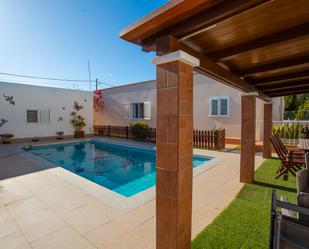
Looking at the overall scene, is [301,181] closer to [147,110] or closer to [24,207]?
[24,207]

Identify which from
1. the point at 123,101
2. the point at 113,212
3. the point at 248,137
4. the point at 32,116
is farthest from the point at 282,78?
the point at 32,116

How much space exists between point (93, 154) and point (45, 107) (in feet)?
23.8

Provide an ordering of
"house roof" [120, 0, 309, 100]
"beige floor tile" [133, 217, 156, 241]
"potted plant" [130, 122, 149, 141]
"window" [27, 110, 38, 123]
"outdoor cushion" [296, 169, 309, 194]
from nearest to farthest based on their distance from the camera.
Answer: "house roof" [120, 0, 309, 100], "outdoor cushion" [296, 169, 309, 194], "beige floor tile" [133, 217, 156, 241], "potted plant" [130, 122, 149, 141], "window" [27, 110, 38, 123]

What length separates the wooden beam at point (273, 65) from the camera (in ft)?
10.4

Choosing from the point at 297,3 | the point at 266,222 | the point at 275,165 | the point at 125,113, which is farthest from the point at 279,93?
the point at 125,113

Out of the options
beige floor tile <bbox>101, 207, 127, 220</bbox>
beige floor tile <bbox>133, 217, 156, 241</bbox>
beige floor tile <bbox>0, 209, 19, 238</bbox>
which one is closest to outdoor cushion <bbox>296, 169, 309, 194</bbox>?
beige floor tile <bbox>133, 217, 156, 241</bbox>

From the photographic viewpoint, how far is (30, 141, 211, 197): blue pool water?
6637 mm

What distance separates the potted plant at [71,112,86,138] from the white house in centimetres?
308

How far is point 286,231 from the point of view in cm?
158

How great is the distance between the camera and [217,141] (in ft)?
32.6

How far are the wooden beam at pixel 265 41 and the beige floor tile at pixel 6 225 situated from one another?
14.3 ft

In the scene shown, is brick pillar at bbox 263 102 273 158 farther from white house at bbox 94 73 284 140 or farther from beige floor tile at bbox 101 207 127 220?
beige floor tile at bbox 101 207 127 220

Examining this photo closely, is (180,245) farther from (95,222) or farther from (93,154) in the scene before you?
(93,154)

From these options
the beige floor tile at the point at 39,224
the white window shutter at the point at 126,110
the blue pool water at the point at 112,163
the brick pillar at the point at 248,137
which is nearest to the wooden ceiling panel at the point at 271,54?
the brick pillar at the point at 248,137
